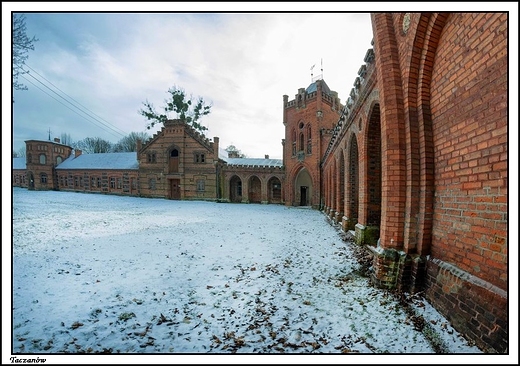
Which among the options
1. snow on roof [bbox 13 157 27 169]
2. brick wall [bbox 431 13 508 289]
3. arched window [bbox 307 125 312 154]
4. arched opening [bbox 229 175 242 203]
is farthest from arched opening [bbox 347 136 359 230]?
snow on roof [bbox 13 157 27 169]

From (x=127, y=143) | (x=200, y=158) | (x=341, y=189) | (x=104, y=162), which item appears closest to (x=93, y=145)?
(x=127, y=143)

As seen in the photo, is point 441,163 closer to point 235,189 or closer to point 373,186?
point 373,186

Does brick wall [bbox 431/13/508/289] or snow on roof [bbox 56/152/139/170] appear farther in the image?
snow on roof [bbox 56/152/139/170]

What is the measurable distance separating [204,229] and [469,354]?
31.0ft

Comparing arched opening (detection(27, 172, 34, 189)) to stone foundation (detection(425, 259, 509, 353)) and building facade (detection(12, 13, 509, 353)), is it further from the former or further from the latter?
stone foundation (detection(425, 259, 509, 353))

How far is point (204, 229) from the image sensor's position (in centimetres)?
1054

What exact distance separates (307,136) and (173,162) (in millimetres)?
17329

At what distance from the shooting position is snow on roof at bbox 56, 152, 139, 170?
110ft

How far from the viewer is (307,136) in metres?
23.9

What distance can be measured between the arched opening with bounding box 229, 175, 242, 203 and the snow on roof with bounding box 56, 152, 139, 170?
1410 centimetres

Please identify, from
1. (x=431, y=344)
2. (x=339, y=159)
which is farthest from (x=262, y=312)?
(x=339, y=159)

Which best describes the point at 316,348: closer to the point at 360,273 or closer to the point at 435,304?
the point at 435,304

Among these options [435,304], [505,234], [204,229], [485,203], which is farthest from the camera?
[204,229]

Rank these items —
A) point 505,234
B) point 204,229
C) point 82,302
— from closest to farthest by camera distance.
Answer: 1. point 505,234
2. point 82,302
3. point 204,229
